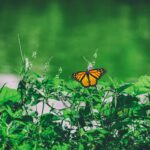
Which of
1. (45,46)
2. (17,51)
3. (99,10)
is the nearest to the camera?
(17,51)

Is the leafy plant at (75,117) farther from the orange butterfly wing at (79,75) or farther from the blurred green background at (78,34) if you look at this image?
the blurred green background at (78,34)

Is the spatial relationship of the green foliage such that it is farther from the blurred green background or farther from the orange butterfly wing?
the blurred green background

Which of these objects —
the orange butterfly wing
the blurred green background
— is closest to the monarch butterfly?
Answer: the orange butterfly wing

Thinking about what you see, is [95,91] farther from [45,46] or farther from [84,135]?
[45,46]

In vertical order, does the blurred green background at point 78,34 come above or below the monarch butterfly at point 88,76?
above

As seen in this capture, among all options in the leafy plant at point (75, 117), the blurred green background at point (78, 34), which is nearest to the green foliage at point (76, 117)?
the leafy plant at point (75, 117)

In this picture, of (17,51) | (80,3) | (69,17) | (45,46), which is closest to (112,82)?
(17,51)
